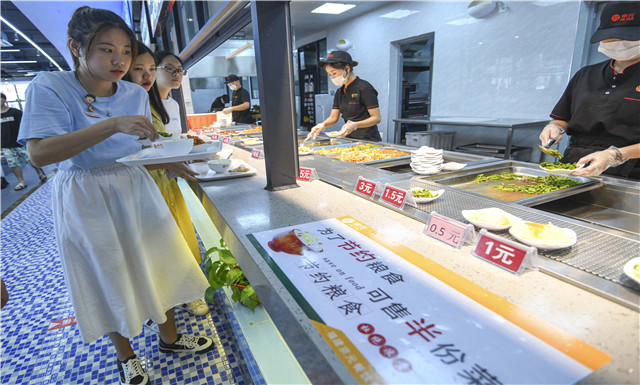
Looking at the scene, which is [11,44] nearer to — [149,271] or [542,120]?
[149,271]

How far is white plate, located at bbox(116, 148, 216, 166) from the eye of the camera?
1.28 m

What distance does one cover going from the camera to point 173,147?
4.44 ft

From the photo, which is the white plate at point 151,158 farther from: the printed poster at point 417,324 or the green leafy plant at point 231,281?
the green leafy plant at point 231,281

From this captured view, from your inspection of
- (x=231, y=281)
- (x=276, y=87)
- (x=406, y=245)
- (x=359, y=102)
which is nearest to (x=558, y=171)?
(x=406, y=245)

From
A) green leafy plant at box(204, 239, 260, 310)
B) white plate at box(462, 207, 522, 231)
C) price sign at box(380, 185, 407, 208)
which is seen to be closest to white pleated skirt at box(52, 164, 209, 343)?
green leafy plant at box(204, 239, 260, 310)

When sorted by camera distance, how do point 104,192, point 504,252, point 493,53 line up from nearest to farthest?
point 504,252, point 104,192, point 493,53

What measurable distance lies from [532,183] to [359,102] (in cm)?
222

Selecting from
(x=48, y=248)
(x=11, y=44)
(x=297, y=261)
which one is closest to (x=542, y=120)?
(x=297, y=261)

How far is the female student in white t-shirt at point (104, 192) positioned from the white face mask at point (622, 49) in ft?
8.37

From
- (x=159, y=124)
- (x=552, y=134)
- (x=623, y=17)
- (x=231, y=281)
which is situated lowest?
(x=231, y=281)

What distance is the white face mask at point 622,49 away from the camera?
1834mm

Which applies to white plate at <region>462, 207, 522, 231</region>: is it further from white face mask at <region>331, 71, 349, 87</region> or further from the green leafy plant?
white face mask at <region>331, 71, 349, 87</region>

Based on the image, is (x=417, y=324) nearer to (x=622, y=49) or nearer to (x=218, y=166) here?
(x=218, y=166)

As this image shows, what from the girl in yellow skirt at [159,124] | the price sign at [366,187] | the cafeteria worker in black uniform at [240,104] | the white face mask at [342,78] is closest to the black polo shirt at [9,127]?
the cafeteria worker in black uniform at [240,104]
